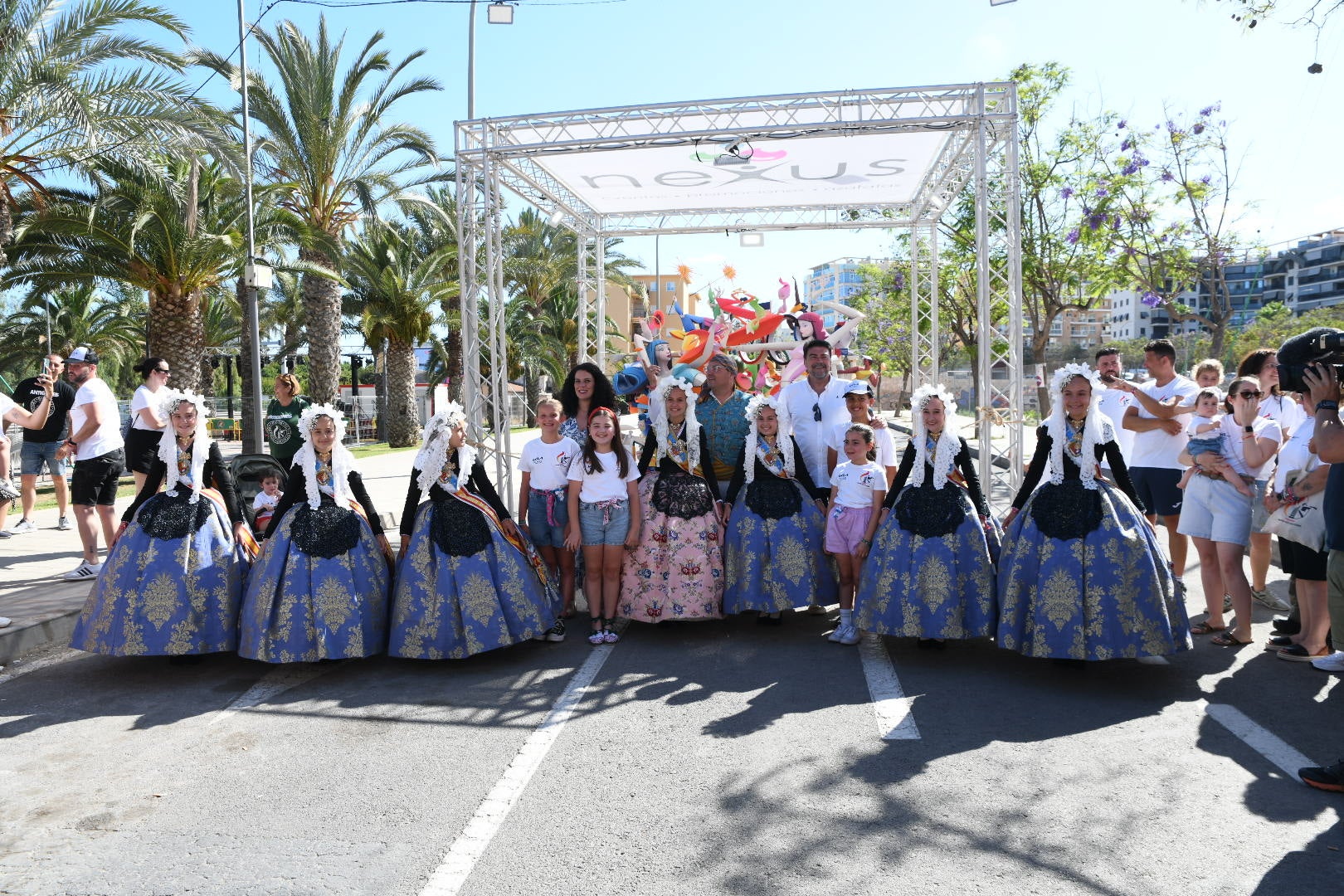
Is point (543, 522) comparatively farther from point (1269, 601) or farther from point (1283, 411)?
point (1283, 411)

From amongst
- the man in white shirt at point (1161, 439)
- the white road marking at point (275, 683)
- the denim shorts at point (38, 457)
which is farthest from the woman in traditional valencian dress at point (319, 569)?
the denim shorts at point (38, 457)

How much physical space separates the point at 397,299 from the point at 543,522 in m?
19.6

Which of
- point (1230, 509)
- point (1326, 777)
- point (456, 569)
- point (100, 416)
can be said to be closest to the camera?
point (1326, 777)

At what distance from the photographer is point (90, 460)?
7543 millimetres

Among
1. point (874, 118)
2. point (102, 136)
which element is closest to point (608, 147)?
point (874, 118)

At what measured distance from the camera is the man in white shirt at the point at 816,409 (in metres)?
6.90

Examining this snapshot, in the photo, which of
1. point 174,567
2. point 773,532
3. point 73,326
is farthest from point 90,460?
point 73,326

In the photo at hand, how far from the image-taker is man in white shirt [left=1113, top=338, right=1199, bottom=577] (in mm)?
6871

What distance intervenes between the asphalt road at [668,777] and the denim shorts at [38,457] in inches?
190

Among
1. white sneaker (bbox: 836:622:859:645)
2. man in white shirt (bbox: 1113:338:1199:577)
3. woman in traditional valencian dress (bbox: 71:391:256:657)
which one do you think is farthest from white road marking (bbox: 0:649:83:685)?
man in white shirt (bbox: 1113:338:1199:577)

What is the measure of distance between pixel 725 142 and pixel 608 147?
1.12 meters

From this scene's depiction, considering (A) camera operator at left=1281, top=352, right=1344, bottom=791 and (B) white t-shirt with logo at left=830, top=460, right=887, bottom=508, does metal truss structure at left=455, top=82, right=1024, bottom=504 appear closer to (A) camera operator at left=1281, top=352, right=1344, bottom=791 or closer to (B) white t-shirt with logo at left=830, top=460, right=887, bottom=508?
(B) white t-shirt with logo at left=830, top=460, right=887, bottom=508

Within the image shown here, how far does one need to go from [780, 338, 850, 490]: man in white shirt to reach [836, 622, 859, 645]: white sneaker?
4.27 feet

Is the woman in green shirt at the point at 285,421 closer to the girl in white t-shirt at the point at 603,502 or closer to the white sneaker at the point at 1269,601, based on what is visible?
the girl in white t-shirt at the point at 603,502
